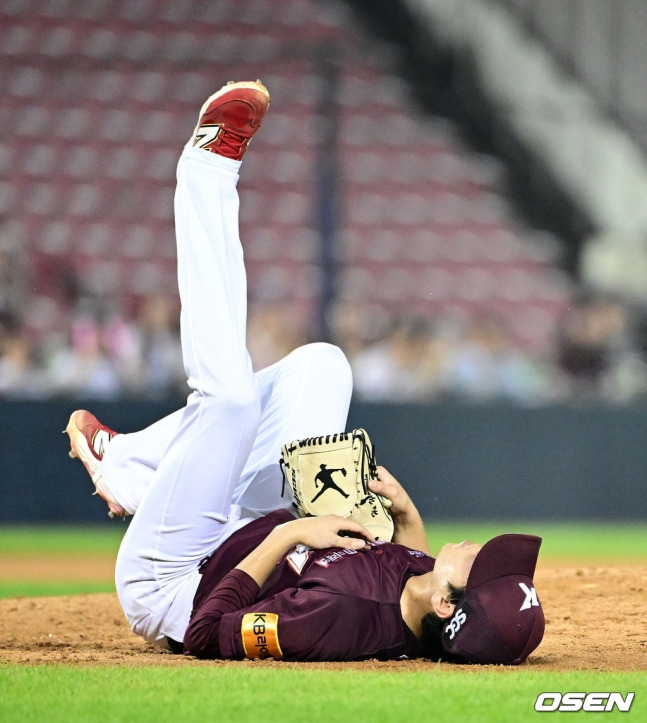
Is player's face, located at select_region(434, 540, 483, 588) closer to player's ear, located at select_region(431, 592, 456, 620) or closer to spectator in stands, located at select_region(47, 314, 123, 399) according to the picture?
player's ear, located at select_region(431, 592, 456, 620)

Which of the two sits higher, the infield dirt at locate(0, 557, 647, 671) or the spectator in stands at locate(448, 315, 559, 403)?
the spectator in stands at locate(448, 315, 559, 403)

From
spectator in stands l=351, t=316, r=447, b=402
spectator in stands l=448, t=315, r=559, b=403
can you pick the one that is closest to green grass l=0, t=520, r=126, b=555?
spectator in stands l=351, t=316, r=447, b=402

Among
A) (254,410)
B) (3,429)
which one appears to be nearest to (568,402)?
(3,429)

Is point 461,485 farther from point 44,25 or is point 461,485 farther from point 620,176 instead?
point 44,25

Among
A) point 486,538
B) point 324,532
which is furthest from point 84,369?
point 324,532

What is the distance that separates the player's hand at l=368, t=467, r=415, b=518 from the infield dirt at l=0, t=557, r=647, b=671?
572 millimetres

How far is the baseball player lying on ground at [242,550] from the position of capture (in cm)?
341

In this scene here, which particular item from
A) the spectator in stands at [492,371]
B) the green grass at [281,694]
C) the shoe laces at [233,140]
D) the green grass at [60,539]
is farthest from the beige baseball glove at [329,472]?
the spectator in stands at [492,371]

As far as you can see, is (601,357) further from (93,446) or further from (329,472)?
(329,472)

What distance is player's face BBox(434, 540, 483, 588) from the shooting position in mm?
3434

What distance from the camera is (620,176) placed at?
1190cm

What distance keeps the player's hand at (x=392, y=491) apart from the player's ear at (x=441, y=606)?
0.53m

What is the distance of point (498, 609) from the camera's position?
131 inches

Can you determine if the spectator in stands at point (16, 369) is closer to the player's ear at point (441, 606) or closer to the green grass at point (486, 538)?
the green grass at point (486, 538)
